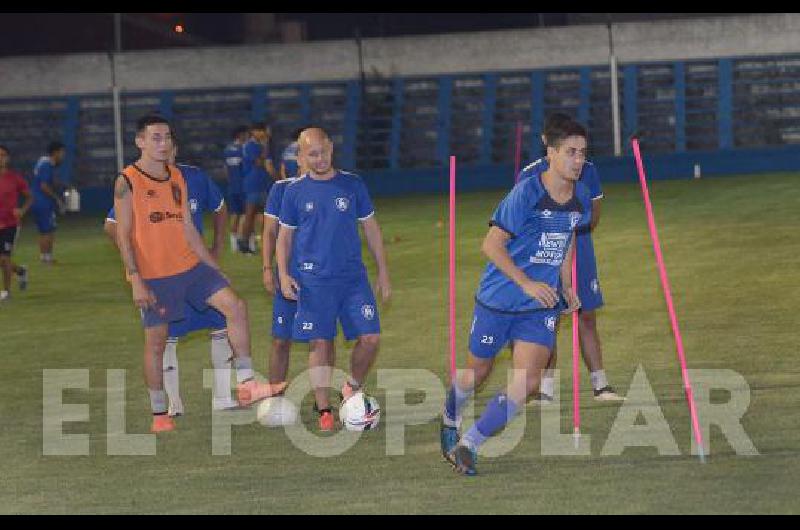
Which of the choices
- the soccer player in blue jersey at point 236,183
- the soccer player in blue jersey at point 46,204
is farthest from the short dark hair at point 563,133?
the soccer player in blue jersey at point 46,204

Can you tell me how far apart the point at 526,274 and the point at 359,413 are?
1.96 metres

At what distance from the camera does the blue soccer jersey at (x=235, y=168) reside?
27.2m

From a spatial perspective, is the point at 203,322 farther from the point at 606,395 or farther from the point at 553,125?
the point at 553,125

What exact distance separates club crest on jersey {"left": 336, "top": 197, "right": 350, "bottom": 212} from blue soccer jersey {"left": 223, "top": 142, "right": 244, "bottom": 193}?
604 inches

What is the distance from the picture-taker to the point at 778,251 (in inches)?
829

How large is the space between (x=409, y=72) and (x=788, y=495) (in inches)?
1275

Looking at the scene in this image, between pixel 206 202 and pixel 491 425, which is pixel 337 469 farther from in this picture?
pixel 206 202

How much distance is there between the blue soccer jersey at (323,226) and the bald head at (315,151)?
0.10 metres

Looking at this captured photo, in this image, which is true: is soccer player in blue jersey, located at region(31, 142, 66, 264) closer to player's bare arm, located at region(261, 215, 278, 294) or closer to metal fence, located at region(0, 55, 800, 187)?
metal fence, located at region(0, 55, 800, 187)

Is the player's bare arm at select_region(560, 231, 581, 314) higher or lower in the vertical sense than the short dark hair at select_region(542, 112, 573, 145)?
lower

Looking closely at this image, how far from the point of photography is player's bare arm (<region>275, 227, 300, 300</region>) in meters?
11.4

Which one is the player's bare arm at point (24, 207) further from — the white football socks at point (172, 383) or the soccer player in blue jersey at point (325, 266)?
the soccer player in blue jersey at point (325, 266)

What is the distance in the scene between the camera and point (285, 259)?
37.5ft

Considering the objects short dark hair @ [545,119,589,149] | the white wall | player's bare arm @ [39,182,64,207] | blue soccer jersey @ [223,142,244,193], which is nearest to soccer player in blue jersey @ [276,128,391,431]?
short dark hair @ [545,119,589,149]
